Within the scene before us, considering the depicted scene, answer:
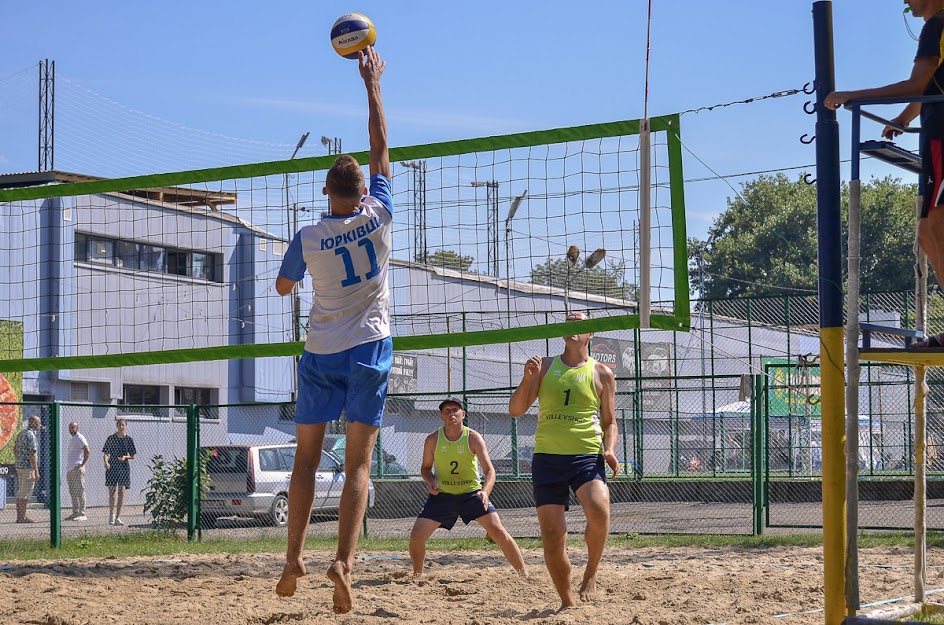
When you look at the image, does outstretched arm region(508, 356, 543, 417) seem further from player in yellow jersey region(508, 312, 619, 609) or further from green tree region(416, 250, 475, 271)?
green tree region(416, 250, 475, 271)

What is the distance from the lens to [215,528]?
46.9 feet

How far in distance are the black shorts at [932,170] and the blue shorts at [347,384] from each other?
2.46 metres

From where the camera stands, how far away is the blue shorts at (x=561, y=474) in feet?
21.7

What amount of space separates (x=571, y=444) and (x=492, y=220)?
8.04 feet

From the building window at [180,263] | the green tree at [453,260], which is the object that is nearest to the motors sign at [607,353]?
→ the building window at [180,263]

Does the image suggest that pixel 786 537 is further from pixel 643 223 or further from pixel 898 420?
pixel 898 420

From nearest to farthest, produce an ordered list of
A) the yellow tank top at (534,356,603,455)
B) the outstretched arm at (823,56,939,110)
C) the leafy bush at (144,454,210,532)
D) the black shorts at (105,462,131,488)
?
the outstretched arm at (823,56,939,110)
the yellow tank top at (534,356,603,455)
the leafy bush at (144,454,210,532)
the black shorts at (105,462,131,488)

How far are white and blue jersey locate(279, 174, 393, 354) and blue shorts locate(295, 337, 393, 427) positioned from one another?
5cm

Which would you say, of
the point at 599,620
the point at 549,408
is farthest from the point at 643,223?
the point at 599,620

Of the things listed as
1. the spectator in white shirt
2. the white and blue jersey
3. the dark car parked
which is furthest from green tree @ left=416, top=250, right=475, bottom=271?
the dark car parked

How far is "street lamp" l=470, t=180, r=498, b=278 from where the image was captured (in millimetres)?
8194

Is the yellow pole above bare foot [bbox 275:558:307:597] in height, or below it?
above

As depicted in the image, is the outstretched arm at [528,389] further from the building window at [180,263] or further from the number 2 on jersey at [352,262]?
the building window at [180,263]

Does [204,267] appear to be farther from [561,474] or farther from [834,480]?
[834,480]
